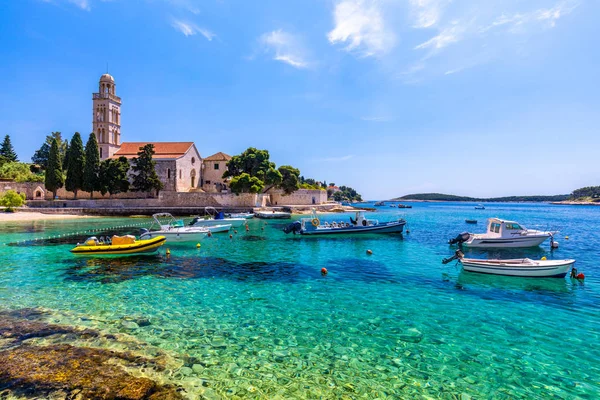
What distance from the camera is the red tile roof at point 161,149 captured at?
57312 mm

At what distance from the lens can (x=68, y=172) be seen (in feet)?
159

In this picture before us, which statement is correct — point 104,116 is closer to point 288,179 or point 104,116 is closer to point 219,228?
point 288,179

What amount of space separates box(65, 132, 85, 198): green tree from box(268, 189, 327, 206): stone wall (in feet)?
107

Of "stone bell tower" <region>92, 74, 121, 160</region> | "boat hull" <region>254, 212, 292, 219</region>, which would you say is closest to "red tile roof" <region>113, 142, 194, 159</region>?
"stone bell tower" <region>92, 74, 121, 160</region>

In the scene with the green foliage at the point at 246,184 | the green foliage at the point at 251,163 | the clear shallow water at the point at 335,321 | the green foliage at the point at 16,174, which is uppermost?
the green foliage at the point at 251,163

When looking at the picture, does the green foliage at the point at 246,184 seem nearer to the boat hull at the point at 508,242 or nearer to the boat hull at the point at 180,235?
the boat hull at the point at 180,235

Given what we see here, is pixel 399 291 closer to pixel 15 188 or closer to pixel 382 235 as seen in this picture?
pixel 382 235

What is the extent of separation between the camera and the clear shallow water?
5.67 metres

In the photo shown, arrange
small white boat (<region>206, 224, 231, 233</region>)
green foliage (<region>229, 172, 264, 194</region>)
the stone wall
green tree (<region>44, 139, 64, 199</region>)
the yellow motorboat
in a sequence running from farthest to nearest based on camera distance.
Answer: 1. the stone wall
2. green foliage (<region>229, 172, 264, 194</region>)
3. green tree (<region>44, 139, 64, 199</region>)
4. small white boat (<region>206, 224, 231, 233</region>)
5. the yellow motorboat

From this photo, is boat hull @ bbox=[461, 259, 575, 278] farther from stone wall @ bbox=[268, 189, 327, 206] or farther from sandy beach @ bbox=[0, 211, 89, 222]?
stone wall @ bbox=[268, 189, 327, 206]

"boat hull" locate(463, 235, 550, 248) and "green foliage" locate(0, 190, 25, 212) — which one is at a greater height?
"green foliage" locate(0, 190, 25, 212)

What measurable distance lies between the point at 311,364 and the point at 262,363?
1.00 meters

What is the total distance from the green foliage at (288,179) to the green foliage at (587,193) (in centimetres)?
16918

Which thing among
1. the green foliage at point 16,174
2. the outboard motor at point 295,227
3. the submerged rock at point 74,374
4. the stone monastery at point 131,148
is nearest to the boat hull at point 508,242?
the outboard motor at point 295,227
